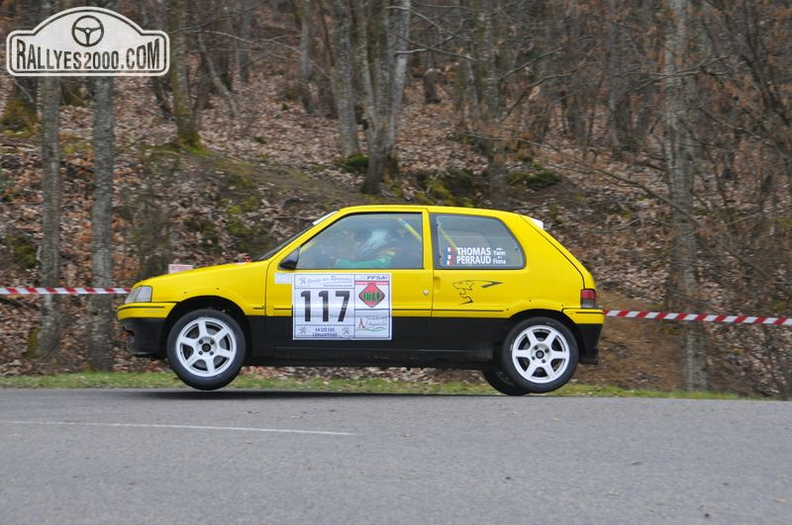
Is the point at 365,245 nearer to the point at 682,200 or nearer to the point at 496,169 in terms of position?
the point at 682,200

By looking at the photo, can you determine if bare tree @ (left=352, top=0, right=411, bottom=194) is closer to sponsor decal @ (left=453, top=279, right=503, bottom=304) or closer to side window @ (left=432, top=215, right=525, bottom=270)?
side window @ (left=432, top=215, right=525, bottom=270)

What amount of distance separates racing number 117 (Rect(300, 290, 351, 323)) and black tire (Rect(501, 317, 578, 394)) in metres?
1.74

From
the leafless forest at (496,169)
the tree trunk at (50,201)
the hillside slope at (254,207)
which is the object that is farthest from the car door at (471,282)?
the tree trunk at (50,201)

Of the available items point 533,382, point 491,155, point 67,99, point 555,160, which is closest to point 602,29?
point 491,155

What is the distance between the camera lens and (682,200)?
17875mm

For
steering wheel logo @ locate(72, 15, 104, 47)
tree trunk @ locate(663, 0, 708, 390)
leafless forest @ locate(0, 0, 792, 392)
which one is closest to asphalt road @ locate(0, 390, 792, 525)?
tree trunk @ locate(663, 0, 708, 390)

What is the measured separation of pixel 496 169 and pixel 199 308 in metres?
11.1

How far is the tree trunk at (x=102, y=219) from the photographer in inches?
607

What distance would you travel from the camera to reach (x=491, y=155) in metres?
20.7

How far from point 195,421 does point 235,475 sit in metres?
2.32

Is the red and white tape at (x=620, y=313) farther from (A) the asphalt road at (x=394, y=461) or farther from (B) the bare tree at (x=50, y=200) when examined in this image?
(A) the asphalt road at (x=394, y=461)

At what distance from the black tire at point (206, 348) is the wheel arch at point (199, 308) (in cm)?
13

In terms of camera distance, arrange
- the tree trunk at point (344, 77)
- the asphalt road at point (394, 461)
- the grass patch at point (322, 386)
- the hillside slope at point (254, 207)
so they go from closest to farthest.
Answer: the asphalt road at point (394, 461)
the grass patch at point (322, 386)
the hillside slope at point (254, 207)
the tree trunk at point (344, 77)

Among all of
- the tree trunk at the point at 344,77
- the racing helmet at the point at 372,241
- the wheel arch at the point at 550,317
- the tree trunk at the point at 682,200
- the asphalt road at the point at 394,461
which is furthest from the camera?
the tree trunk at the point at 344,77
